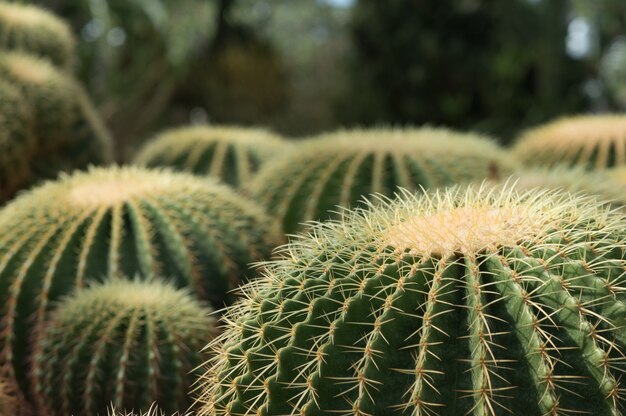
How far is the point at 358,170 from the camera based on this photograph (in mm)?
3449

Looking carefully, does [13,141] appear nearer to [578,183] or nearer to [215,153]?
[215,153]

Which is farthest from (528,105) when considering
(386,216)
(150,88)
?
(386,216)

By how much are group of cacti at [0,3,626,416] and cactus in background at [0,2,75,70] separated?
0.02 metres

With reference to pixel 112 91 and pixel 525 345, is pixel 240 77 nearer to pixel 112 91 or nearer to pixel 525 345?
pixel 112 91

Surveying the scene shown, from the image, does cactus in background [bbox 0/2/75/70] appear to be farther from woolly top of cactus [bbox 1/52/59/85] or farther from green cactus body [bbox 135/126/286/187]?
green cactus body [bbox 135/126/286/187]

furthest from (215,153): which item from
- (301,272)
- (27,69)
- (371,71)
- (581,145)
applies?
(371,71)

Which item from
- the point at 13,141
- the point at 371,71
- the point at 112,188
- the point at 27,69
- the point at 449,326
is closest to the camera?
the point at 449,326

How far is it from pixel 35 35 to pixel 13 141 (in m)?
1.13

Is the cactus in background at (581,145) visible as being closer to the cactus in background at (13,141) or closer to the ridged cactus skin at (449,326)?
the cactus in background at (13,141)

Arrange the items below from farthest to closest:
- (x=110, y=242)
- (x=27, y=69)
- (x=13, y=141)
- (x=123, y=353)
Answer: (x=27, y=69), (x=13, y=141), (x=110, y=242), (x=123, y=353)

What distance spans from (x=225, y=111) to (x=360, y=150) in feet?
16.8

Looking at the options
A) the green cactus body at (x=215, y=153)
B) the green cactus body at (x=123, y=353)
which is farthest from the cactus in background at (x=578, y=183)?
the green cactus body at (x=215, y=153)

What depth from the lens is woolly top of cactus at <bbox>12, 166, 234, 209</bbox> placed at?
2912 millimetres

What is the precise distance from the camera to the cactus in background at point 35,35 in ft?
14.5
